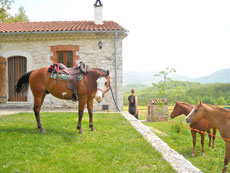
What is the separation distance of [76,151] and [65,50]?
296 inches

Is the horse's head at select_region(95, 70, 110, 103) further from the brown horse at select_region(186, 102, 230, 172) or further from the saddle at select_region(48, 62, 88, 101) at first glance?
the brown horse at select_region(186, 102, 230, 172)

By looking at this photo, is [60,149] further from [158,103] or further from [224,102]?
[224,102]

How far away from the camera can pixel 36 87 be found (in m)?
5.41

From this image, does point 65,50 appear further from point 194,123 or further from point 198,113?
Result: point 198,113

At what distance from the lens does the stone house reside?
10.4m

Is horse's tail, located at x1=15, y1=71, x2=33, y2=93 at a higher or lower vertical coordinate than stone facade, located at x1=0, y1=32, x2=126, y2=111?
lower

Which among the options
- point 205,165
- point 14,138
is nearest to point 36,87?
point 14,138

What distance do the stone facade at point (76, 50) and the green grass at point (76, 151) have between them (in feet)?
15.9

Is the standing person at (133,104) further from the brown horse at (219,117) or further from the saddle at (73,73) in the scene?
the brown horse at (219,117)

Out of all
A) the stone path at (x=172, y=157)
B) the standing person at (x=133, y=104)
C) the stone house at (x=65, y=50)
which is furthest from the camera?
the stone house at (x=65, y=50)

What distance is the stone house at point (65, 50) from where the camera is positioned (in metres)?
10.4

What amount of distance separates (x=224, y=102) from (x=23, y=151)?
15.4 metres

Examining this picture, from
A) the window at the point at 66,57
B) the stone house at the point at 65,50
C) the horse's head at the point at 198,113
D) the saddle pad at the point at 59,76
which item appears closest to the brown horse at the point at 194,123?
the horse's head at the point at 198,113

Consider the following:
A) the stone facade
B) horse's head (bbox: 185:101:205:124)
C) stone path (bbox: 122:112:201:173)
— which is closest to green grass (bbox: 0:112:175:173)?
stone path (bbox: 122:112:201:173)
